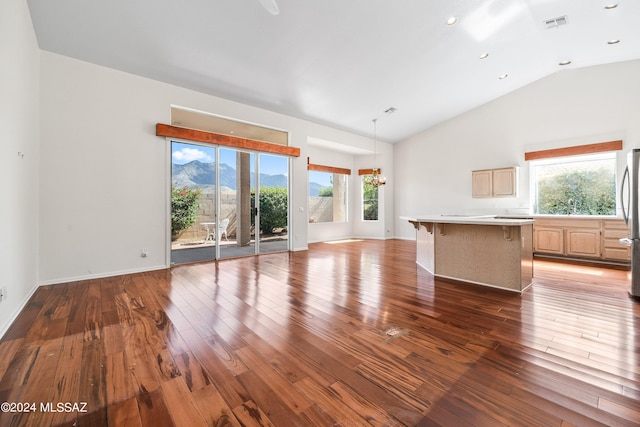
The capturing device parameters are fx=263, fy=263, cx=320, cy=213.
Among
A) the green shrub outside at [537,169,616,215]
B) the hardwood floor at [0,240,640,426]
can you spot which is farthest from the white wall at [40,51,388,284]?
the green shrub outside at [537,169,616,215]

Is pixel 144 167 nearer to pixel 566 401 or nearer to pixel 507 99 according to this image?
pixel 566 401

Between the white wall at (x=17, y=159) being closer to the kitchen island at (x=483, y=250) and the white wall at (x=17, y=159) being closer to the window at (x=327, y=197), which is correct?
the kitchen island at (x=483, y=250)

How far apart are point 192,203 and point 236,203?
3.12 ft

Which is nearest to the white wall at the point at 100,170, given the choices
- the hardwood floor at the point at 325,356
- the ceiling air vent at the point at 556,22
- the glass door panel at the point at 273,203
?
the hardwood floor at the point at 325,356

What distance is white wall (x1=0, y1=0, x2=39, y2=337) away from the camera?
2.42 m

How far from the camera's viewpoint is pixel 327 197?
906cm

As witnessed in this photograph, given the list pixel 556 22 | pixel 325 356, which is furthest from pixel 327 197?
pixel 325 356

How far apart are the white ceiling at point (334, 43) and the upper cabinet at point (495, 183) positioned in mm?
2127

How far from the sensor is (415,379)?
1.65 meters

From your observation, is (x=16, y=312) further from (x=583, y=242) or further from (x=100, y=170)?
(x=583, y=242)

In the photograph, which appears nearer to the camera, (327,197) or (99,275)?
(99,275)

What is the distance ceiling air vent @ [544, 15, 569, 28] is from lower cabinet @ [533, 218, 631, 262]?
3.70 m

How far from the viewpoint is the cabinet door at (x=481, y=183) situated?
274 inches

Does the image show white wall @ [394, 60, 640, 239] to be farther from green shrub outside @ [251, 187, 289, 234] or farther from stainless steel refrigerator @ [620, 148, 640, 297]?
green shrub outside @ [251, 187, 289, 234]
